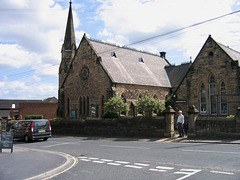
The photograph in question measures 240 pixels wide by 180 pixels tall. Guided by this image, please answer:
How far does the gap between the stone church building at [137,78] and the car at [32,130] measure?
963 cm

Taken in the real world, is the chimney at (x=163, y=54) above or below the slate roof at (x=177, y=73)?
above

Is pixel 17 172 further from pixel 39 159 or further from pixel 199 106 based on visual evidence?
pixel 199 106

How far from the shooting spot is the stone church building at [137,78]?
22.1m

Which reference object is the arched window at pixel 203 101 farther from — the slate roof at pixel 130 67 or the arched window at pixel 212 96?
the slate roof at pixel 130 67

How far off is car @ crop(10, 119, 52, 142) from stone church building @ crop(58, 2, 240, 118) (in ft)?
→ 31.6

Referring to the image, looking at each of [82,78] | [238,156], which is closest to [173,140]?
[238,156]

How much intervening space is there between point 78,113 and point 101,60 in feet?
26.1

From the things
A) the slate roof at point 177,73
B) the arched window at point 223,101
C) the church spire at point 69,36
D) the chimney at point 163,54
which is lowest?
the arched window at point 223,101

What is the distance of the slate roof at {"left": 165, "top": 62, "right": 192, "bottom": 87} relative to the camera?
3590 centimetres

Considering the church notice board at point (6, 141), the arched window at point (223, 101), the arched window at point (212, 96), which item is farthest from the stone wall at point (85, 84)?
the church notice board at point (6, 141)

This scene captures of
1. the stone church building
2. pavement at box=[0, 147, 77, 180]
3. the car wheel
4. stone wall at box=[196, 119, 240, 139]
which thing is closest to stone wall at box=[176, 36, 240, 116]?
the stone church building

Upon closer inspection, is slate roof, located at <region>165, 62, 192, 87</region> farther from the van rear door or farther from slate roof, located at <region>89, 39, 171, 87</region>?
the van rear door

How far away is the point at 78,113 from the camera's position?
3334cm

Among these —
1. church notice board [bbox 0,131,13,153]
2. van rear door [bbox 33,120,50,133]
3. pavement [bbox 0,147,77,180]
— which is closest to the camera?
pavement [bbox 0,147,77,180]
